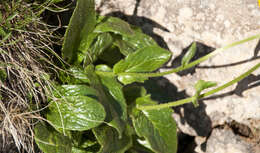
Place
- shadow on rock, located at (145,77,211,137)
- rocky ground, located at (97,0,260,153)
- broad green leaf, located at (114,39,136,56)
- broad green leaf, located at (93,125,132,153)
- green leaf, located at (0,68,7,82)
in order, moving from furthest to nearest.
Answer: shadow on rock, located at (145,77,211,137) < rocky ground, located at (97,0,260,153) < broad green leaf, located at (114,39,136,56) < broad green leaf, located at (93,125,132,153) < green leaf, located at (0,68,7,82)

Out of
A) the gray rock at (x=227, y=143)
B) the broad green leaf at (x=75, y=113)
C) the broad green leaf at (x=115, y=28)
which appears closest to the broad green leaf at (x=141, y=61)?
the broad green leaf at (x=115, y=28)

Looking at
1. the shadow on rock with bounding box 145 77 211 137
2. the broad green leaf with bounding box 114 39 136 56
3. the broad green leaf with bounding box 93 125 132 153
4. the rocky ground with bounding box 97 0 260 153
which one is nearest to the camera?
the broad green leaf with bounding box 93 125 132 153

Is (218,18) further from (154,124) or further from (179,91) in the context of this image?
(154,124)

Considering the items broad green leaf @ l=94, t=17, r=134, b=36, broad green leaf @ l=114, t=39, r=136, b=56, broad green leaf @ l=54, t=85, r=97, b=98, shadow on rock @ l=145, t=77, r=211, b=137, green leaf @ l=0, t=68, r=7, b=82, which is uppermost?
broad green leaf @ l=94, t=17, r=134, b=36

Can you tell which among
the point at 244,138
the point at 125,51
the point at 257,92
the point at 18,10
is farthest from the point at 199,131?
the point at 18,10

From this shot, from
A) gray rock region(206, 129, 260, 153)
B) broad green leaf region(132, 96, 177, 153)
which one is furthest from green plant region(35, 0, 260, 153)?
gray rock region(206, 129, 260, 153)

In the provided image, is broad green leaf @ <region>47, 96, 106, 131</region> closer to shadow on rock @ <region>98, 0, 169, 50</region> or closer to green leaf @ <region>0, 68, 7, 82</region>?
green leaf @ <region>0, 68, 7, 82</region>

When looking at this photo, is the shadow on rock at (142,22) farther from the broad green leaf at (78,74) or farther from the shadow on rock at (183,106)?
the broad green leaf at (78,74)

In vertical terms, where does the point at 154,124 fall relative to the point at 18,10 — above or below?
below
